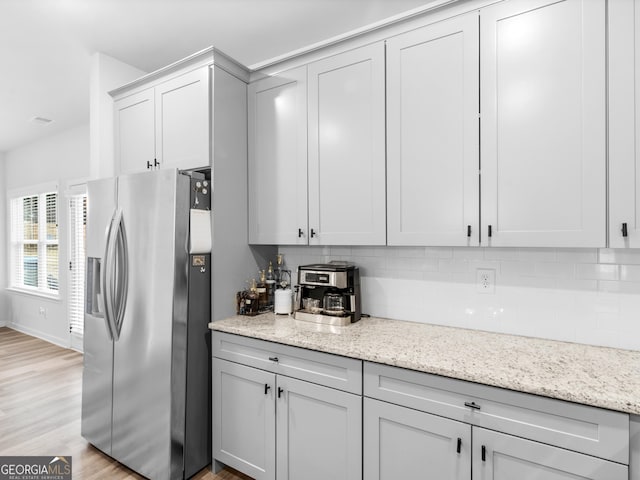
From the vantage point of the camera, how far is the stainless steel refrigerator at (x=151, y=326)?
2.04 meters

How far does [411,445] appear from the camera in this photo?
5.04 ft

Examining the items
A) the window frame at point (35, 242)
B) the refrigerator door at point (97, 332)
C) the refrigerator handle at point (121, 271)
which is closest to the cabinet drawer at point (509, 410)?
the refrigerator handle at point (121, 271)

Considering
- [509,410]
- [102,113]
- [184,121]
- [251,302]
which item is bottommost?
[509,410]

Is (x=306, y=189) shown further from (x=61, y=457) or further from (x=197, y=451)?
(x=61, y=457)

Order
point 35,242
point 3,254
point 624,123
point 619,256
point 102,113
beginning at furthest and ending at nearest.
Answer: point 3,254 → point 35,242 → point 102,113 → point 619,256 → point 624,123

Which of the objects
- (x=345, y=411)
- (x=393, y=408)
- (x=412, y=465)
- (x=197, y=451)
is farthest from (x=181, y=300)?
(x=412, y=465)

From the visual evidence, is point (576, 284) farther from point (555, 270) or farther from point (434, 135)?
point (434, 135)

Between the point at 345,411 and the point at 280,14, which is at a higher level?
the point at 280,14

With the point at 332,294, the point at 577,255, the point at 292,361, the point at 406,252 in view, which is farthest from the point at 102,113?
the point at 577,255

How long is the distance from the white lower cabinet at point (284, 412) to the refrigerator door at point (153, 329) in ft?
0.82

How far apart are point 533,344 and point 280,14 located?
2388 millimetres

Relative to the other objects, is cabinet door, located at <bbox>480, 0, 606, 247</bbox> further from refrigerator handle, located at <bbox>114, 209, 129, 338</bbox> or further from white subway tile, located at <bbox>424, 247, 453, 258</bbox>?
refrigerator handle, located at <bbox>114, 209, 129, 338</bbox>

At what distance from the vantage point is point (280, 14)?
89.0 inches

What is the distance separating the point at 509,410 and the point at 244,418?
138 cm
